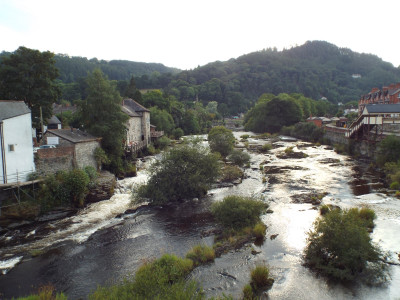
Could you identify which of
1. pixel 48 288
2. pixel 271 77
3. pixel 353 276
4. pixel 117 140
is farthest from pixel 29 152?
pixel 271 77

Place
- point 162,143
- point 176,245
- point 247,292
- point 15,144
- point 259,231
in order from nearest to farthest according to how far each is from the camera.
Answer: point 247,292
point 176,245
point 259,231
point 15,144
point 162,143

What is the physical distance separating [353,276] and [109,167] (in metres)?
24.7

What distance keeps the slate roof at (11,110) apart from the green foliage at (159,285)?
1552 centimetres

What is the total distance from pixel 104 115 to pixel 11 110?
9363 millimetres

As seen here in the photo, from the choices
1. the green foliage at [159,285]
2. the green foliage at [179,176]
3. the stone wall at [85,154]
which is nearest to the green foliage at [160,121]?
the stone wall at [85,154]

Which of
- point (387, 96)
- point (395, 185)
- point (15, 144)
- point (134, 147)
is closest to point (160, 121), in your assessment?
point (134, 147)

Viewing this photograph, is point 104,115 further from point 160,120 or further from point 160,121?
point 160,120

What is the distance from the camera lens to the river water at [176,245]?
11398mm

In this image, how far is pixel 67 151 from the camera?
2325 centimetres

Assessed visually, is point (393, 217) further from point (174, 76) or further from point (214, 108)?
point (174, 76)

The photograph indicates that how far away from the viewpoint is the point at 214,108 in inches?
5079

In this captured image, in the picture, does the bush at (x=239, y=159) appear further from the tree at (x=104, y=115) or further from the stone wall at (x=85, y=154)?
the stone wall at (x=85, y=154)

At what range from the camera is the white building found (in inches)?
756

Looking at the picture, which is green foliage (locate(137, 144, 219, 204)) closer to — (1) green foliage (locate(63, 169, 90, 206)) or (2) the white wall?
(1) green foliage (locate(63, 169, 90, 206))
